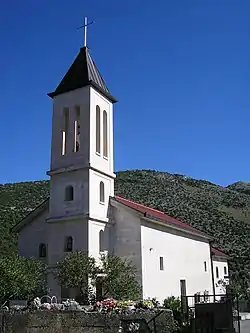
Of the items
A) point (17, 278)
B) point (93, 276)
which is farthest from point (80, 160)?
point (17, 278)

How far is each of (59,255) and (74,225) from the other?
2.19 m

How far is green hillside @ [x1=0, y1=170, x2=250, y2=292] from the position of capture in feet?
194

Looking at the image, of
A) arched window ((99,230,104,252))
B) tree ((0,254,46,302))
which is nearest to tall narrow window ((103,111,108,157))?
arched window ((99,230,104,252))

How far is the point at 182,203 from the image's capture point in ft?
256

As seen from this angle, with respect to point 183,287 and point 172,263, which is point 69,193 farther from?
point 183,287

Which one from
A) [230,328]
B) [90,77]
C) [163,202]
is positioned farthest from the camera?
[163,202]

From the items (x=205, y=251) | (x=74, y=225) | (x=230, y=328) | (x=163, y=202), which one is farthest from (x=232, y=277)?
(x=230, y=328)

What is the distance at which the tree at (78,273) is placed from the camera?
2409 centimetres

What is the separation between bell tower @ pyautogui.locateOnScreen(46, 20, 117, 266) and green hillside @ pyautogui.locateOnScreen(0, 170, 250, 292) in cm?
1981

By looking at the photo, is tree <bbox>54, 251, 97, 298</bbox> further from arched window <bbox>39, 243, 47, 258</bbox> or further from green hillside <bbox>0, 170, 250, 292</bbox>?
green hillside <bbox>0, 170, 250, 292</bbox>

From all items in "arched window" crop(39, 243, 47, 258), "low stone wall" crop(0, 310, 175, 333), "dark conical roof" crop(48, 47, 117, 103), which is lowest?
"low stone wall" crop(0, 310, 175, 333)

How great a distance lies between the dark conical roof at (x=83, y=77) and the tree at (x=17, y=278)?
12576 mm

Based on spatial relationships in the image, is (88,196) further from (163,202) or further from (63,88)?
(163,202)

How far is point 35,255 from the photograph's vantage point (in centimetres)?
3120
